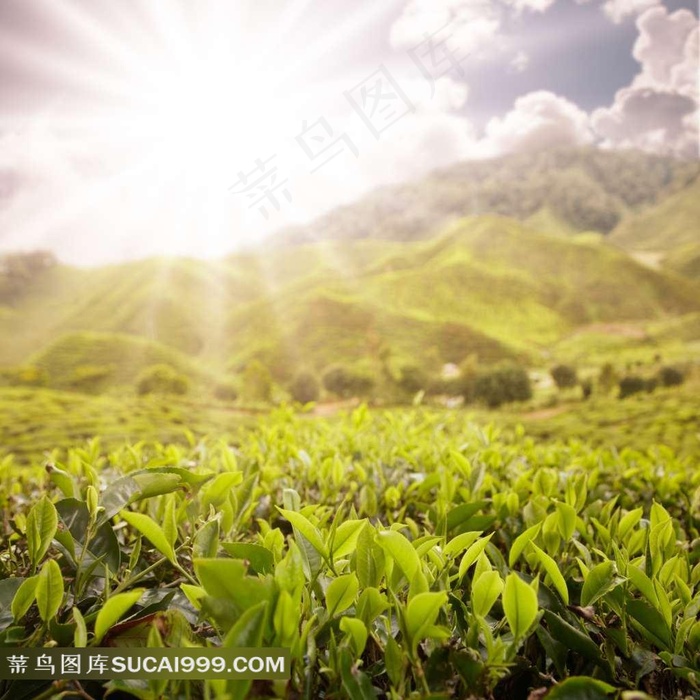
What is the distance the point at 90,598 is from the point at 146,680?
0.23m

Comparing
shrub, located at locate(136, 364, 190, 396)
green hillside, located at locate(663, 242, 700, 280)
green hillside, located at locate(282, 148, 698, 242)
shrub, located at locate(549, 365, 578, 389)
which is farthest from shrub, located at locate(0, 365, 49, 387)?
green hillside, located at locate(663, 242, 700, 280)

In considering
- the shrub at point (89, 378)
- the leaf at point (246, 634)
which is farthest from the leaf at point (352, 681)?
the shrub at point (89, 378)

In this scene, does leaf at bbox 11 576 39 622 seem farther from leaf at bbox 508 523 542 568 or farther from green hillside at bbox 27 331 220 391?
green hillside at bbox 27 331 220 391

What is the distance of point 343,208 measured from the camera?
1817 cm

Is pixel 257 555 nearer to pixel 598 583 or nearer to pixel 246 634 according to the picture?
pixel 246 634

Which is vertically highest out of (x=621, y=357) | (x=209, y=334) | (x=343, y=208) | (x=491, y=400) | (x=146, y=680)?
(x=343, y=208)

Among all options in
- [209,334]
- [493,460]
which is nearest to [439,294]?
[209,334]

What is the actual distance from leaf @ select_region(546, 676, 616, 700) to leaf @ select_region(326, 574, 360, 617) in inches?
9.7

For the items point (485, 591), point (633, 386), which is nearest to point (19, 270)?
point (633, 386)

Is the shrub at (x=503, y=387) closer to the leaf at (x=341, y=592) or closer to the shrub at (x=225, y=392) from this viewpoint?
the shrub at (x=225, y=392)

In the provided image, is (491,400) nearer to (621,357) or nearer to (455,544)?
(621,357)

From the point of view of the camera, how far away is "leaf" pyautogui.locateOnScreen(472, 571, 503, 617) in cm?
65

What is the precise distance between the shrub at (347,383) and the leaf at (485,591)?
29.5ft

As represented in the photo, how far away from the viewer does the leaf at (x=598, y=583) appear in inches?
28.4
